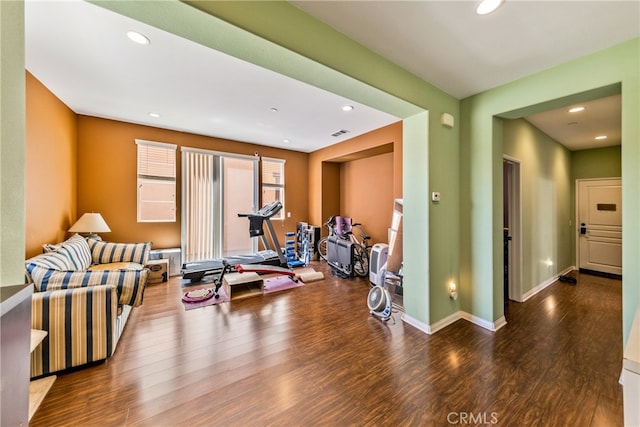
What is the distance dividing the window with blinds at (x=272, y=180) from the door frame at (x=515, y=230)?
4.79 metres

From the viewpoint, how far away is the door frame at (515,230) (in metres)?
3.46

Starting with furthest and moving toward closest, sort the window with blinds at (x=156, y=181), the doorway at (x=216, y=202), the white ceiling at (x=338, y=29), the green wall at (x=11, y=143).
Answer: the doorway at (x=216, y=202) → the window with blinds at (x=156, y=181) → the white ceiling at (x=338, y=29) → the green wall at (x=11, y=143)

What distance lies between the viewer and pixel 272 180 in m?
6.23

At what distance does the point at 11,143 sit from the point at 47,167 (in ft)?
10.6

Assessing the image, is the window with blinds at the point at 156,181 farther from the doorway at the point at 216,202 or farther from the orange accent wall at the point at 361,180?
the orange accent wall at the point at 361,180

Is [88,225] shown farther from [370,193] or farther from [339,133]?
[370,193]

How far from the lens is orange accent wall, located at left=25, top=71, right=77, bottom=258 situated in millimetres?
2818

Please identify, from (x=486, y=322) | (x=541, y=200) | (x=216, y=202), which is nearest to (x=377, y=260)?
(x=486, y=322)

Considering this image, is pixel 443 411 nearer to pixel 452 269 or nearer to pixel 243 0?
pixel 452 269

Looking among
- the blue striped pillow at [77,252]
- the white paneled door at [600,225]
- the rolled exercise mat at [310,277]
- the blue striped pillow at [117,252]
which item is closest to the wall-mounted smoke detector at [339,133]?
the rolled exercise mat at [310,277]

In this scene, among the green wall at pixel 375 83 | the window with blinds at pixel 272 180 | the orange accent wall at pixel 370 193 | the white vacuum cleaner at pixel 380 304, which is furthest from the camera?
the window with blinds at pixel 272 180

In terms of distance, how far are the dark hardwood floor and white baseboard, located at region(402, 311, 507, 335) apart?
8 centimetres

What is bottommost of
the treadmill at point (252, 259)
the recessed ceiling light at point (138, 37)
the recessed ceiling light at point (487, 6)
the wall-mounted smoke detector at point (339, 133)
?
the treadmill at point (252, 259)

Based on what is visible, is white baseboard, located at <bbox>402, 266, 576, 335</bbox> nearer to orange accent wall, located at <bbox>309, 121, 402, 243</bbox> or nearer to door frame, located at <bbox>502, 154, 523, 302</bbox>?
door frame, located at <bbox>502, 154, 523, 302</bbox>
